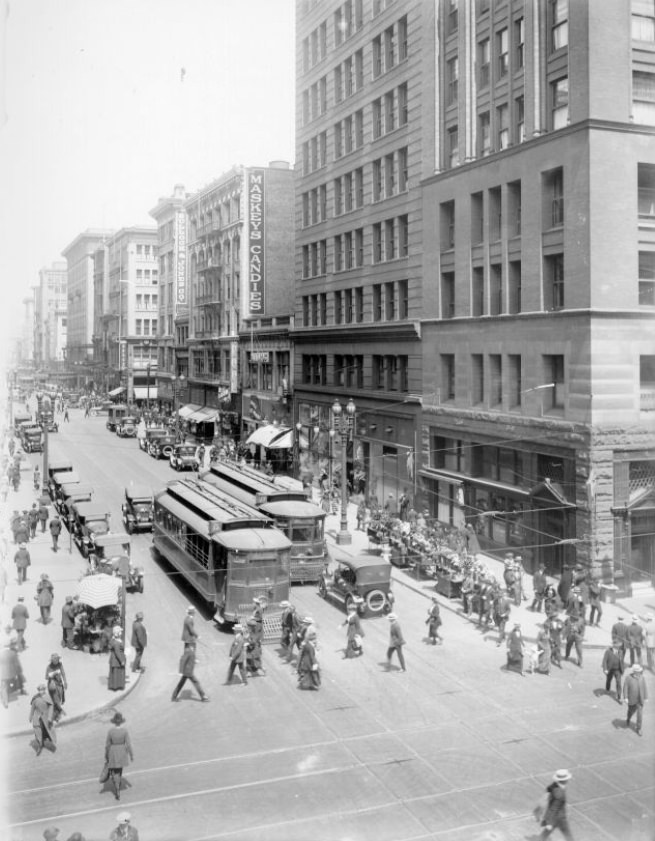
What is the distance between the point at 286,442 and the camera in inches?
2200

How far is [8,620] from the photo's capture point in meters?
23.5

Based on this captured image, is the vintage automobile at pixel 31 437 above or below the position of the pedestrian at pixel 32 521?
above

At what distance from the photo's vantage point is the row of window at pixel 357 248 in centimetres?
4331

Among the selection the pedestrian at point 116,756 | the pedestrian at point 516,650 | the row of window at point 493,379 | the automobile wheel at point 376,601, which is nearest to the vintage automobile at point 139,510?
the row of window at point 493,379

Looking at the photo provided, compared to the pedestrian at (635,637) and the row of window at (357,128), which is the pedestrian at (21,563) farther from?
the row of window at (357,128)

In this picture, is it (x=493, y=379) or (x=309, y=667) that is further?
(x=493, y=379)

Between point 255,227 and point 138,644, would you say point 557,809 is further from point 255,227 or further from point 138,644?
point 255,227

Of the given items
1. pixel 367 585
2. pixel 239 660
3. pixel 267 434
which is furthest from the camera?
pixel 267 434

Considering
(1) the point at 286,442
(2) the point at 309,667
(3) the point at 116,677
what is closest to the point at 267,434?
(1) the point at 286,442

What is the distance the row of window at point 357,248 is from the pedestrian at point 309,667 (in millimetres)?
26661

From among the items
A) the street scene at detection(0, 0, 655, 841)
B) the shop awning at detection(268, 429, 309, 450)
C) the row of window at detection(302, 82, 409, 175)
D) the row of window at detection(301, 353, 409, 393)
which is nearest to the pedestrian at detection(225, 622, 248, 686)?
the street scene at detection(0, 0, 655, 841)

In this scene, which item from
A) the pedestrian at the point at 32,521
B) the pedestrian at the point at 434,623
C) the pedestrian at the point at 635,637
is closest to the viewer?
the pedestrian at the point at 635,637

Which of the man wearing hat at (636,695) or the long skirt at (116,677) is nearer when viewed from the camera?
the man wearing hat at (636,695)

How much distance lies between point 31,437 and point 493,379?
43.8 metres
